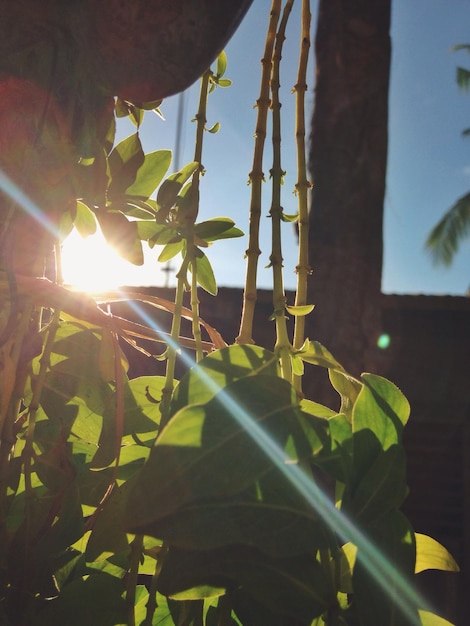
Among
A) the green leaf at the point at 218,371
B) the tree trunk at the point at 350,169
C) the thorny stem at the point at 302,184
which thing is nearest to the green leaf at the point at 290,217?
the thorny stem at the point at 302,184

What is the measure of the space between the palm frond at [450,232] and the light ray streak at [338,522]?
1091 centimetres

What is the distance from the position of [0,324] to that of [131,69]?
0.14 meters

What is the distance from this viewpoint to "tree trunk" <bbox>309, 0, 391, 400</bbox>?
7.16 ft

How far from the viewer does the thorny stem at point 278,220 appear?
0.26 m

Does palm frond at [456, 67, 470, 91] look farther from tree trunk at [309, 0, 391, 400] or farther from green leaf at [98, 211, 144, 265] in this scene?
green leaf at [98, 211, 144, 265]

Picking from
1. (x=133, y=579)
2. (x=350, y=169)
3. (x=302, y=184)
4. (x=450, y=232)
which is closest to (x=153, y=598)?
(x=133, y=579)

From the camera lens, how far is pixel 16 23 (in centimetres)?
24

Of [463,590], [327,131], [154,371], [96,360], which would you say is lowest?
[463,590]

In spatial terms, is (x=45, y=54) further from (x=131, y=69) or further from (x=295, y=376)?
(x=295, y=376)

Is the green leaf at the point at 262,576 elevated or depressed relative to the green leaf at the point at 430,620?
elevated

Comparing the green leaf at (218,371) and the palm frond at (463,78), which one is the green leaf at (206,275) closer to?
the green leaf at (218,371)

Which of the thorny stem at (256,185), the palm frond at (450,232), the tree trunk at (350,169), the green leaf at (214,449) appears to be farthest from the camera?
the palm frond at (450,232)

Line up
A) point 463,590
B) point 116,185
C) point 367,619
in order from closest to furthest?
point 367,619
point 116,185
point 463,590

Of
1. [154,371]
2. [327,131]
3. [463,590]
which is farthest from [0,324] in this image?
[463,590]
